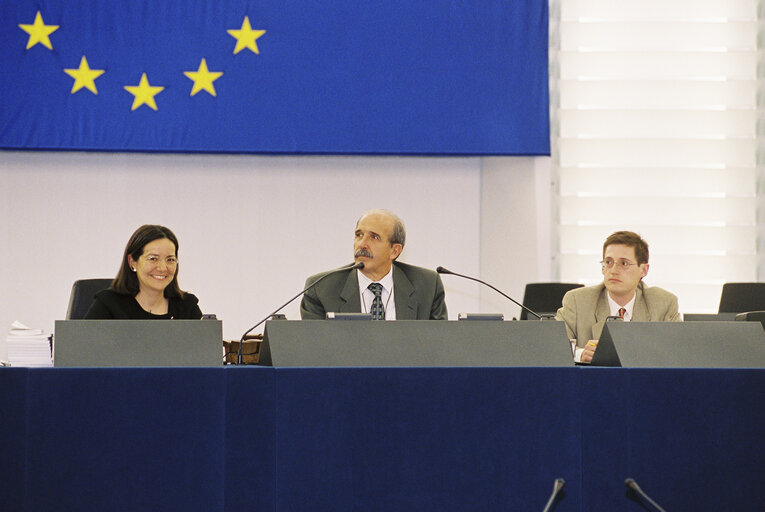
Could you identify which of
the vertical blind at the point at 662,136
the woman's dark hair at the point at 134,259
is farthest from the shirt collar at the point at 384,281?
the vertical blind at the point at 662,136

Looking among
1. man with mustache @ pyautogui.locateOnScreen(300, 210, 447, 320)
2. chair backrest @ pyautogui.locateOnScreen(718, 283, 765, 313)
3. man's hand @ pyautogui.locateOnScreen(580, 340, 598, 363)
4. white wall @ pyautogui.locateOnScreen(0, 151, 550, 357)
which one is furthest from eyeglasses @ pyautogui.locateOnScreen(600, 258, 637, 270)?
white wall @ pyautogui.locateOnScreen(0, 151, 550, 357)

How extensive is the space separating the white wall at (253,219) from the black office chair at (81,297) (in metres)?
1.42

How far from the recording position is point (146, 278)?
3561 mm

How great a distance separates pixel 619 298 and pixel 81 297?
2399 mm

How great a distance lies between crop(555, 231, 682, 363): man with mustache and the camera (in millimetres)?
3689

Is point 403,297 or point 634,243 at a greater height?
point 634,243

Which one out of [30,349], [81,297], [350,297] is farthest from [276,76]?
[30,349]
